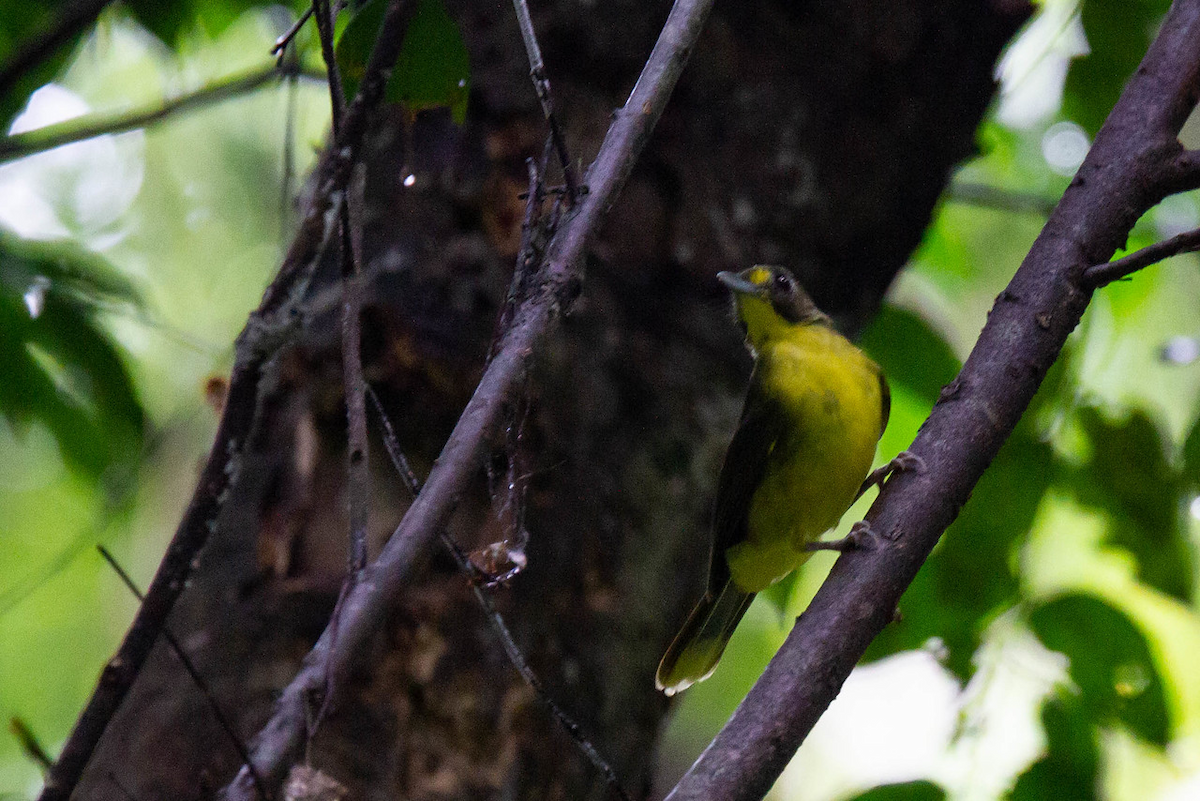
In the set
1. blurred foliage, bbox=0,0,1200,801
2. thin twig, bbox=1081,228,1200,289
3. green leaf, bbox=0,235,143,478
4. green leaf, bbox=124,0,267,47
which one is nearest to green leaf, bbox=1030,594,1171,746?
blurred foliage, bbox=0,0,1200,801

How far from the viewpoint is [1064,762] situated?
2.43m

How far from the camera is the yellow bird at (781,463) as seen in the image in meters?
2.70

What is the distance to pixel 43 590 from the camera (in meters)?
5.26

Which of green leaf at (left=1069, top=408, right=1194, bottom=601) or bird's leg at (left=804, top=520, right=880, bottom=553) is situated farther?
green leaf at (left=1069, top=408, right=1194, bottom=601)

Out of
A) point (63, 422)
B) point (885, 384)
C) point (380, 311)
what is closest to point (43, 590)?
point (63, 422)

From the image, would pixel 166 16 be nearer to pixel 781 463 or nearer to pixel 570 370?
pixel 570 370

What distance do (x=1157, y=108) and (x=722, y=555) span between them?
1.43 metres

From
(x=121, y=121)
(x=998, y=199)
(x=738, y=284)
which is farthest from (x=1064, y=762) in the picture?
(x=121, y=121)

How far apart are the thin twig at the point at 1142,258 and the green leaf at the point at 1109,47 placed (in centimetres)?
145

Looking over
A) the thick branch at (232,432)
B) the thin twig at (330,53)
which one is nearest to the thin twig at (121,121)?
the thick branch at (232,432)

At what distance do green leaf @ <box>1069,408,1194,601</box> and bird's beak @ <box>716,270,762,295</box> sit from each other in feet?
3.34

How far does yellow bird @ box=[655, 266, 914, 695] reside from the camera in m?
2.70

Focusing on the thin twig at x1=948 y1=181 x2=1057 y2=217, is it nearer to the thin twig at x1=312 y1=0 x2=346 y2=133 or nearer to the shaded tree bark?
the shaded tree bark

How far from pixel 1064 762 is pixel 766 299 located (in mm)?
1359
